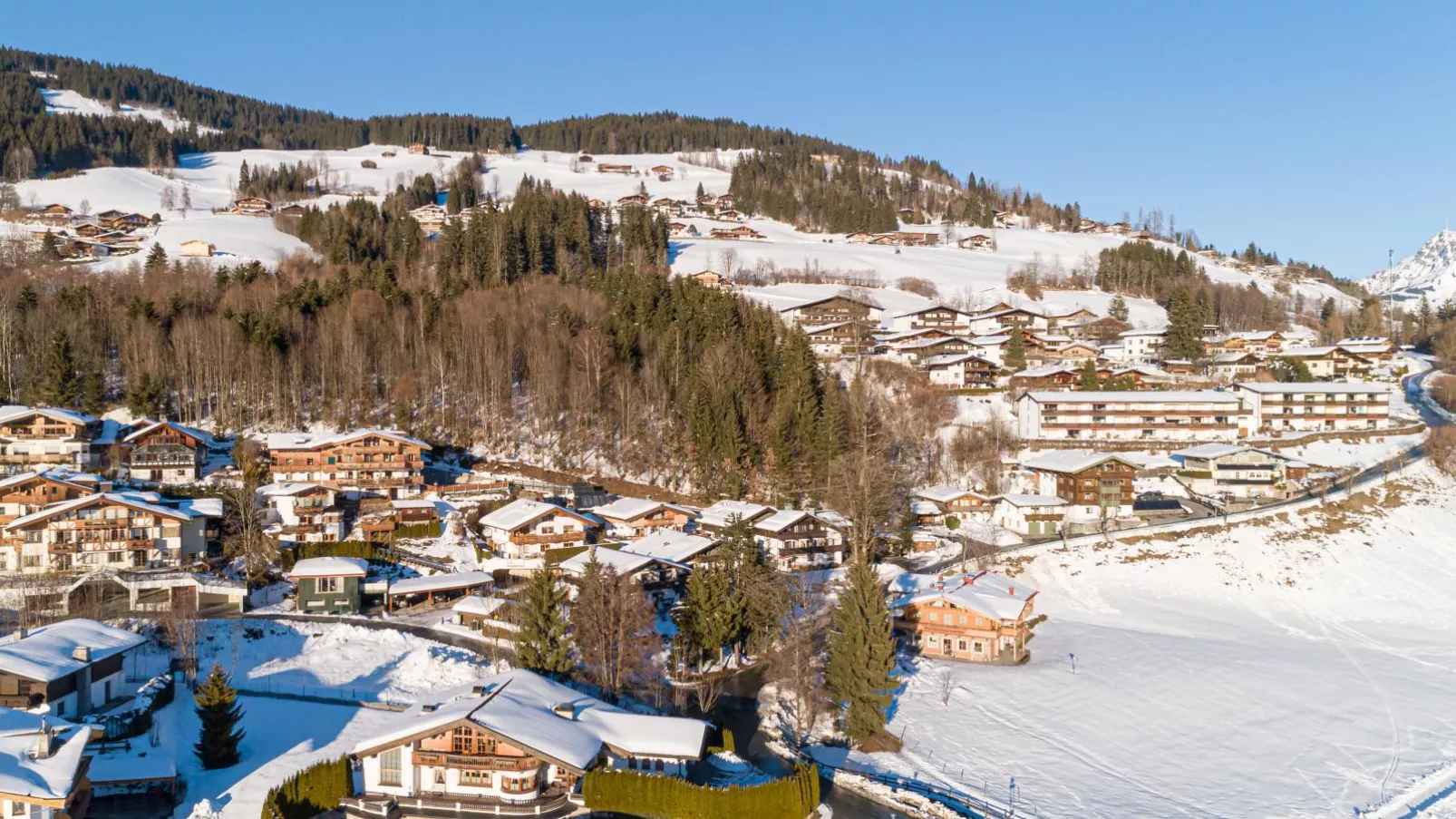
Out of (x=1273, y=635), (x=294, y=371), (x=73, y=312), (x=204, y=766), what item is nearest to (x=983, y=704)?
(x=1273, y=635)

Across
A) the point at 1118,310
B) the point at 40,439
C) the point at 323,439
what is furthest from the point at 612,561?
the point at 1118,310

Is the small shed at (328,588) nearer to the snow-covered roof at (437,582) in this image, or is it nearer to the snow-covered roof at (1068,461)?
the snow-covered roof at (437,582)

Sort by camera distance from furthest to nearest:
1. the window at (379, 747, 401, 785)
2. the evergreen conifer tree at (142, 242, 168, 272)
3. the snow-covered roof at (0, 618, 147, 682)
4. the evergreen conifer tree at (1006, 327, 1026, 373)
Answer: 1. the evergreen conifer tree at (142, 242, 168, 272)
2. the evergreen conifer tree at (1006, 327, 1026, 373)
3. the snow-covered roof at (0, 618, 147, 682)
4. the window at (379, 747, 401, 785)

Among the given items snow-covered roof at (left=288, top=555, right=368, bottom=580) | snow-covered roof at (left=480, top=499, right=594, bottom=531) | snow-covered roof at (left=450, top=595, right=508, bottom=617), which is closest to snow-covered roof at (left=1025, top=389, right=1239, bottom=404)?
snow-covered roof at (left=480, top=499, right=594, bottom=531)

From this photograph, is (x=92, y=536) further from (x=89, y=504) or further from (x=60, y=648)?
(x=60, y=648)

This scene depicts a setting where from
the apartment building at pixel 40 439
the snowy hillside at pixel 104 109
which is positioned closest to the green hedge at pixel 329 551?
the apartment building at pixel 40 439

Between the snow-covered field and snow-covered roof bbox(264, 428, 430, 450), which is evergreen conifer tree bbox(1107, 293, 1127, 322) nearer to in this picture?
the snow-covered field
